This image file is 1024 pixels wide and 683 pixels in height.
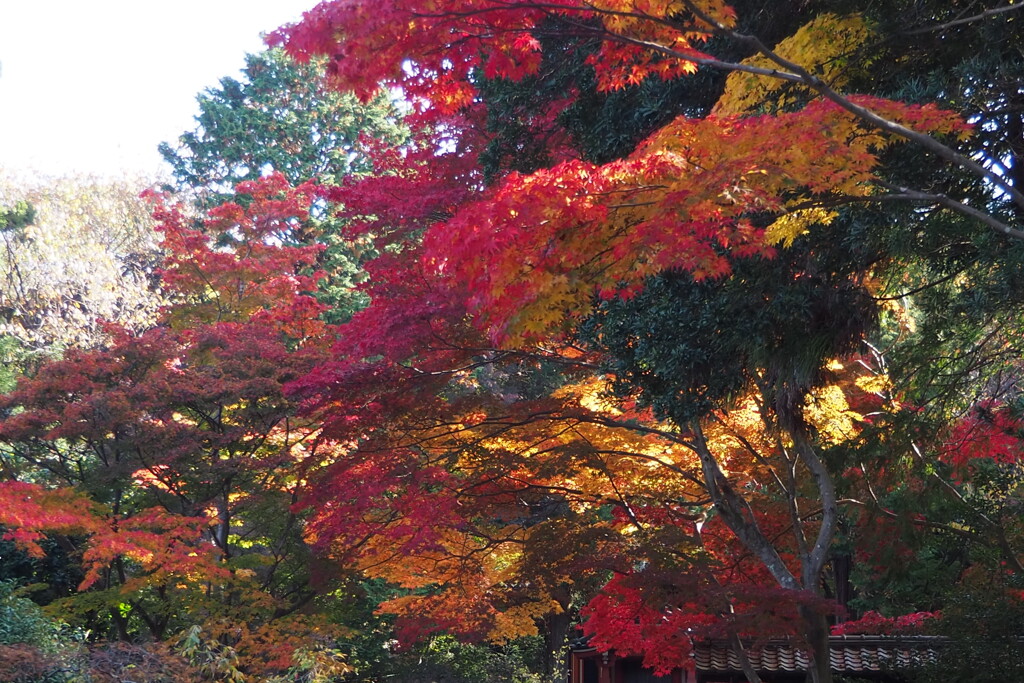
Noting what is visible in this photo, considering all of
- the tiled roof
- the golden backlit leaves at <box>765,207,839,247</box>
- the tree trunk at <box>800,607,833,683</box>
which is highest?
the golden backlit leaves at <box>765,207,839,247</box>

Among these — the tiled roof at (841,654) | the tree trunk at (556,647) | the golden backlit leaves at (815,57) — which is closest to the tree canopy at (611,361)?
the golden backlit leaves at (815,57)

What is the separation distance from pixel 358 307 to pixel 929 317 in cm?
1472

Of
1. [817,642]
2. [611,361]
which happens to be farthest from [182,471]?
[817,642]

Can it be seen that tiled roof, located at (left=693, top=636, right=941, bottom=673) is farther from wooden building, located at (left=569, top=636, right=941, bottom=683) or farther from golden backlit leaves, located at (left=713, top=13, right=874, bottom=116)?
golden backlit leaves, located at (left=713, top=13, right=874, bottom=116)

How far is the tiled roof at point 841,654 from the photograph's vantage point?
928 cm

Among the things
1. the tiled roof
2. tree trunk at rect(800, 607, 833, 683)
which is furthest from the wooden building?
tree trunk at rect(800, 607, 833, 683)

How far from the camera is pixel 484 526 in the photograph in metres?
12.2

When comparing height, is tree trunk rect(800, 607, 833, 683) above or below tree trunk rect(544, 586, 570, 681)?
below

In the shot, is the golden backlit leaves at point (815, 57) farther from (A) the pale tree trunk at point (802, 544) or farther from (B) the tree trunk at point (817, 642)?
(B) the tree trunk at point (817, 642)

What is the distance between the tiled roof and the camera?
9.28m

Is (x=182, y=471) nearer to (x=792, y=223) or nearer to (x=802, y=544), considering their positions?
(x=802, y=544)

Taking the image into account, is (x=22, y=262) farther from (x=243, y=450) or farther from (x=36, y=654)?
(x=36, y=654)

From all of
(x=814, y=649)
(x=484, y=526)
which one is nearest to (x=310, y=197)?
(x=484, y=526)

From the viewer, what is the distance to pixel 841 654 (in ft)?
32.0
